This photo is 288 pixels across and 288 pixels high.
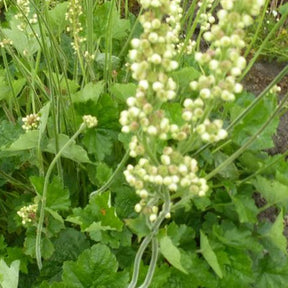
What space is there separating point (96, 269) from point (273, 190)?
1.93 feet

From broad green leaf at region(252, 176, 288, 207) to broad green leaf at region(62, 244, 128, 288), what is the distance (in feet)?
1.66

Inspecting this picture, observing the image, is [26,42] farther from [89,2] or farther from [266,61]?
[266,61]

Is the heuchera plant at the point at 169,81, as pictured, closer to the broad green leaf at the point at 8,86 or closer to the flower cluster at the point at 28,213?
the flower cluster at the point at 28,213

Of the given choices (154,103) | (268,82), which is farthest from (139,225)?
(268,82)

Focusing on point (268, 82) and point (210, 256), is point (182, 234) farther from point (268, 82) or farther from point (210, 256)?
point (268, 82)

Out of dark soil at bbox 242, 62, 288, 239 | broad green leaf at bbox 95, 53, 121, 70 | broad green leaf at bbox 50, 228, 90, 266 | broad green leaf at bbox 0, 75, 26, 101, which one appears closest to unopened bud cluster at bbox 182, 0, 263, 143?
broad green leaf at bbox 50, 228, 90, 266

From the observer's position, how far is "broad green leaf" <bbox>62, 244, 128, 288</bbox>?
1.42 meters

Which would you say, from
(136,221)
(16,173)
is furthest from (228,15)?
(16,173)

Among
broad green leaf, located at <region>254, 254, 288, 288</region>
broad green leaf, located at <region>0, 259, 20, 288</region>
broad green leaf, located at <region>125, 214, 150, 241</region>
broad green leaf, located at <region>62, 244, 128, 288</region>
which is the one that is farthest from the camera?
broad green leaf, located at <region>254, 254, 288, 288</region>

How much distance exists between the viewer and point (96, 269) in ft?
4.69

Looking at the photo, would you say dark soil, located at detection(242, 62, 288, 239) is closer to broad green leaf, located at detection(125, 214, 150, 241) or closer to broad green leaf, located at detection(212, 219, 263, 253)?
→ broad green leaf, located at detection(212, 219, 263, 253)

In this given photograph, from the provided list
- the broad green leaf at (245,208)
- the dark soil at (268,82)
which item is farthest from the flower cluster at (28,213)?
the dark soil at (268,82)

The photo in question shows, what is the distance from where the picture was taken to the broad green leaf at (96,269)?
142 cm

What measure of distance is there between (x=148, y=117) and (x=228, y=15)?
0.68 feet
